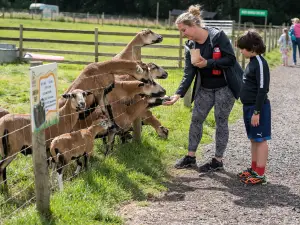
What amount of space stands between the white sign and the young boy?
261cm

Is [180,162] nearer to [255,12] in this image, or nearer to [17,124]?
[17,124]

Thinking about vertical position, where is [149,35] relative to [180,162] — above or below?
above

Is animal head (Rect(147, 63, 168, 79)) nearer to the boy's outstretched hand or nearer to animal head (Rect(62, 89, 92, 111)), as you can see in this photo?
animal head (Rect(62, 89, 92, 111))

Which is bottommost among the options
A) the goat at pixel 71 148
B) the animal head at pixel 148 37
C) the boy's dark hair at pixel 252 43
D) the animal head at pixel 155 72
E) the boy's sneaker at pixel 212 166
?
the boy's sneaker at pixel 212 166

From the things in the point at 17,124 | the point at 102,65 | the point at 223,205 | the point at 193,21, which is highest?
the point at 193,21

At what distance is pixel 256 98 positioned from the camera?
6.75m

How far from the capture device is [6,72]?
1642cm

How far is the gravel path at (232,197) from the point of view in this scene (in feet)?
18.8

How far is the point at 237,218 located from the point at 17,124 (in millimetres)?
3017

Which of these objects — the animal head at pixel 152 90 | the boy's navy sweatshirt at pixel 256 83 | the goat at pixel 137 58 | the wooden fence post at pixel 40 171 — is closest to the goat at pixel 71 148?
the wooden fence post at pixel 40 171

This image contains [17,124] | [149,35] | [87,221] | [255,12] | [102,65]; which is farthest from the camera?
[255,12]

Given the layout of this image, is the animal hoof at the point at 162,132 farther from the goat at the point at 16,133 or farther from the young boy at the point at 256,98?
the young boy at the point at 256,98

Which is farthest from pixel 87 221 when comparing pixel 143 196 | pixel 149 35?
pixel 149 35

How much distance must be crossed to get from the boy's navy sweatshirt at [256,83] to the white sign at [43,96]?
2596 millimetres
